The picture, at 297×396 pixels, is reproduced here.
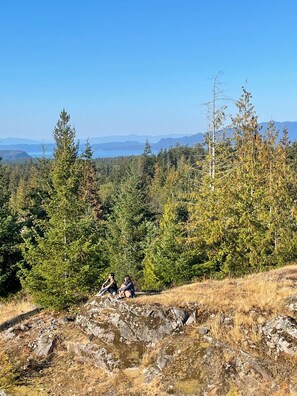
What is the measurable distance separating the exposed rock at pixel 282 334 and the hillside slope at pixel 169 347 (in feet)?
0.10

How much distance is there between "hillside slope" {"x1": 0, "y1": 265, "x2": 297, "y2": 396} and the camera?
1163 cm

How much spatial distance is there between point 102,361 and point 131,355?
1.11m

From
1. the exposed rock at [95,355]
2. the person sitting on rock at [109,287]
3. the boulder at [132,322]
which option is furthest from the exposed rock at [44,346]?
the person sitting on rock at [109,287]

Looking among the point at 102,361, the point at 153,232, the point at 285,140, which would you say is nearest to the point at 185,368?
the point at 102,361

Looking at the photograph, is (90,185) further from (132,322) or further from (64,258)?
(132,322)

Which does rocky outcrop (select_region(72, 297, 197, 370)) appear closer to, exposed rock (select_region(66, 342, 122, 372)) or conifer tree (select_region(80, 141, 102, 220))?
exposed rock (select_region(66, 342, 122, 372))

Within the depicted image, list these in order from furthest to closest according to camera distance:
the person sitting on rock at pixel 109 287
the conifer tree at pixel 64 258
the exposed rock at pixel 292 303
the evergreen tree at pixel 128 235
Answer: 1. the evergreen tree at pixel 128 235
2. the conifer tree at pixel 64 258
3. the person sitting on rock at pixel 109 287
4. the exposed rock at pixel 292 303

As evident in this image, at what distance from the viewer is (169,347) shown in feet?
43.4

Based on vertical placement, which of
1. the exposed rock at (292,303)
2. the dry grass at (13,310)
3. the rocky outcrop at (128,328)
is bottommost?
the dry grass at (13,310)

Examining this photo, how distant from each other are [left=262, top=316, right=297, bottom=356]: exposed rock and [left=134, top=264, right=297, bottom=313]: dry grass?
0.74 meters

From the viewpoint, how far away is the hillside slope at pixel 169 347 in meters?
11.6

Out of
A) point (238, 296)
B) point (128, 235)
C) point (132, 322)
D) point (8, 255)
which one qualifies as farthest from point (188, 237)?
point (128, 235)

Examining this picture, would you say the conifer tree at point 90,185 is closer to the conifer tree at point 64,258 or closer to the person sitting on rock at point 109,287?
the conifer tree at point 64,258

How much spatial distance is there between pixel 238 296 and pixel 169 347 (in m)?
3.47
